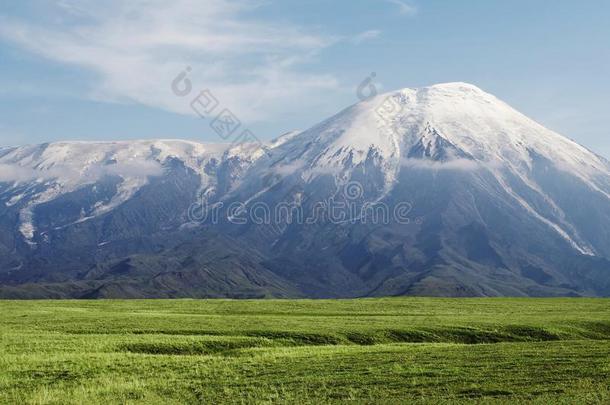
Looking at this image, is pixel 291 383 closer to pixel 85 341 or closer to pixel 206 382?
pixel 206 382

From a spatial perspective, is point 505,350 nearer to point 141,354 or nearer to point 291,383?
point 291,383

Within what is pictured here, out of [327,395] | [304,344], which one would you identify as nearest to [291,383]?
[327,395]

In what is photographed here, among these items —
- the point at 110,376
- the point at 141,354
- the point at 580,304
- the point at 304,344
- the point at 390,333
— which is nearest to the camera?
the point at 110,376

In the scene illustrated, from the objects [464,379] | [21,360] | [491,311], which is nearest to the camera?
[464,379]

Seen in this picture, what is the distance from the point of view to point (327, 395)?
119 ft

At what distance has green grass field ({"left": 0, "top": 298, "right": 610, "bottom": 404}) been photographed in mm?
36500

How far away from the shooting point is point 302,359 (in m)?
49.4

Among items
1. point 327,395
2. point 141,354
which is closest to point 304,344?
point 141,354

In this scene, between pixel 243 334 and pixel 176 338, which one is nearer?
pixel 176 338

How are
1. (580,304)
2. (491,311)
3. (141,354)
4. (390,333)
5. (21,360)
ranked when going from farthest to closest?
(580,304), (491,311), (390,333), (141,354), (21,360)

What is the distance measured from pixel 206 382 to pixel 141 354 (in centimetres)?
1370

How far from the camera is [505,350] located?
166 feet

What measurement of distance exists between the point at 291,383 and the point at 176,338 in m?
24.1

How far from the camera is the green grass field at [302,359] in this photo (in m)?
36.5
